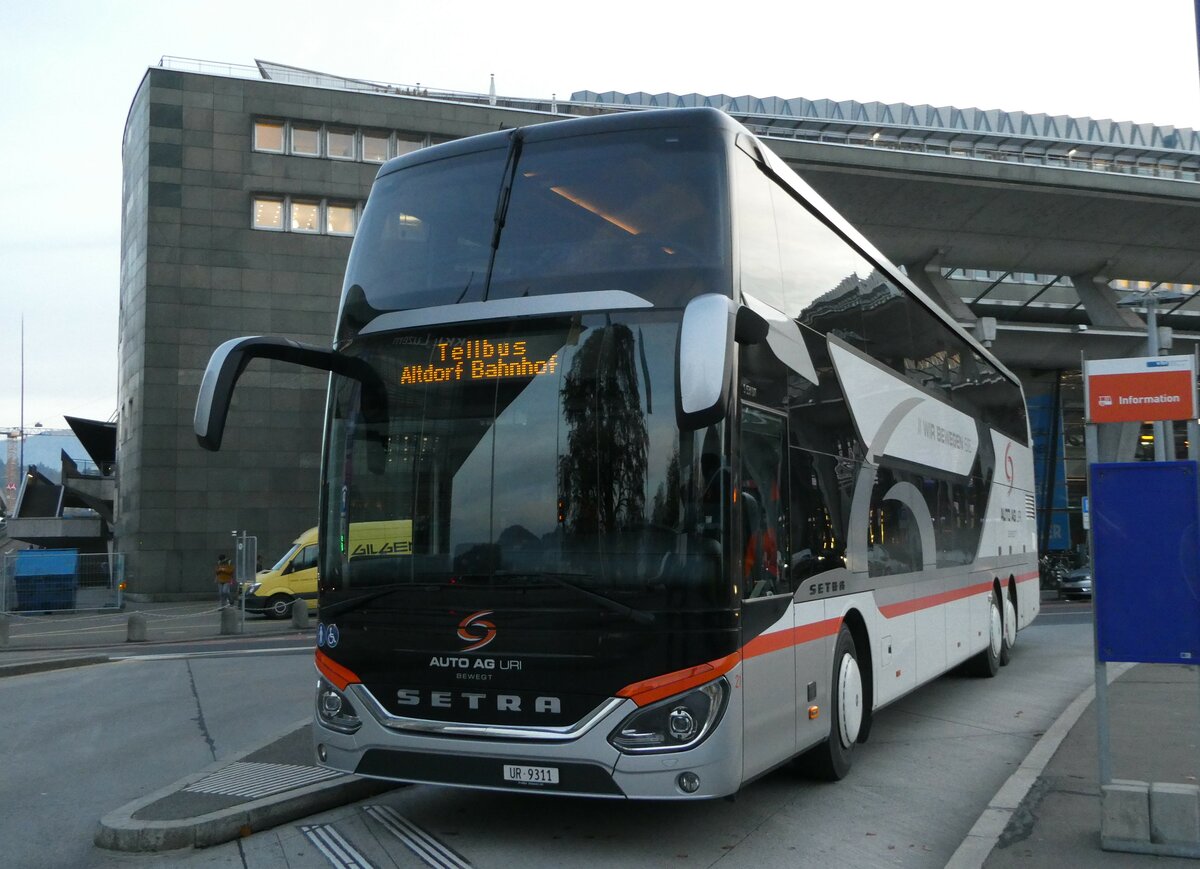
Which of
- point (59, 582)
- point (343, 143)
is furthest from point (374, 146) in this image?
point (59, 582)

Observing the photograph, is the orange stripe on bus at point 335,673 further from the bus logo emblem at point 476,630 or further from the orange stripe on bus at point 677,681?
the orange stripe on bus at point 677,681

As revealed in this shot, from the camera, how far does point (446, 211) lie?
7227 millimetres

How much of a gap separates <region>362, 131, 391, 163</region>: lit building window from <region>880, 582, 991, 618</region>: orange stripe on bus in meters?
36.1

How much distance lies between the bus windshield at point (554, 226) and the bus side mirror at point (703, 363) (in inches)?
35.3

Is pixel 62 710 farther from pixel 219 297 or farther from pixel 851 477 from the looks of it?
pixel 219 297

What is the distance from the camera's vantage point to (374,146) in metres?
45.5

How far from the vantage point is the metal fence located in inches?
1278

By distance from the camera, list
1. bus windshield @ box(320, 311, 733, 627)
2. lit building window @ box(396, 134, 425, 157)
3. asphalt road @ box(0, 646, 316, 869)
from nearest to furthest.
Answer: bus windshield @ box(320, 311, 733, 627), asphalt road @ box(0, 646, 316, 869), lit building window @ box(396, 134, 425, 157)

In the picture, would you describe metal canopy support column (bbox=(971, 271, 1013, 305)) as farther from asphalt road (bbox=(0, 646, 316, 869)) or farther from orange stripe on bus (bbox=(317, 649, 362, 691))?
orange stripe on bus (bbox=(317, 649, 362, 691))

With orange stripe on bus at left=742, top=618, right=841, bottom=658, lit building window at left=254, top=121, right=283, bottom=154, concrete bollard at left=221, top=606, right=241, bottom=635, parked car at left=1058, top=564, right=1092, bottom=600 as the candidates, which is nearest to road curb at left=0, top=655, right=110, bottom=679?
concrete bollard at left=221, top=606, right=241, bottom=635

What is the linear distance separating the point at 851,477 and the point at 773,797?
2373 mm

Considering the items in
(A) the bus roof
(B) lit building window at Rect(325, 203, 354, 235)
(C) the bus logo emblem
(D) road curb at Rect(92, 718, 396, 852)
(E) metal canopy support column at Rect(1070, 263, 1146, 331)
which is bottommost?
(D) road curb at Rect(92, 718, 396, 852)

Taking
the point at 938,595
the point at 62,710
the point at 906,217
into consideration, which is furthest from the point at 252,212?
the point at 938,595

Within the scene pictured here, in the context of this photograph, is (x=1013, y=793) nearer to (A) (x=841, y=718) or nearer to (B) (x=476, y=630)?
(A) (x=841, y=718)
